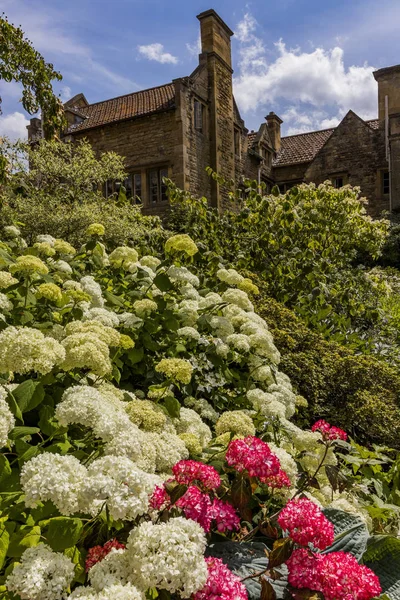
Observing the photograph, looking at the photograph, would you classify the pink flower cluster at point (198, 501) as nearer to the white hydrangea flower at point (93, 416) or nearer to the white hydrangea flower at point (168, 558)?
the white hydrangea flower at point (168, 558)

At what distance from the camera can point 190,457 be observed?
2.30m

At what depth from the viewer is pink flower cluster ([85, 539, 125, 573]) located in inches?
55.2

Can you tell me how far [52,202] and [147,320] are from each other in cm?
789

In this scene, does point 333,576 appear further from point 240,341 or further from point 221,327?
point 221,327

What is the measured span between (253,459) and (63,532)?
0.68m

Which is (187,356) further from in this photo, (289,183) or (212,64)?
(289,183)

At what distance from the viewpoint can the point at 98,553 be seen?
1.42 m

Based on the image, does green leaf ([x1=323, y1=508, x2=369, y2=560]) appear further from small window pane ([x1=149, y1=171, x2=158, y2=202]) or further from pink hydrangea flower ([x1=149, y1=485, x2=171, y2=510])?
small window pane ([x1=149, y1=171, x2=158, y2=202])

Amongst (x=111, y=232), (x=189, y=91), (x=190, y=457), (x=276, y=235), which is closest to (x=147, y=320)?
(x=190, y=457)

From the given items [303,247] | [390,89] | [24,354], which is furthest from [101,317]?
[390,89]

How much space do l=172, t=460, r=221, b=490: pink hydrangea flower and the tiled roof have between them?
64.5 feet

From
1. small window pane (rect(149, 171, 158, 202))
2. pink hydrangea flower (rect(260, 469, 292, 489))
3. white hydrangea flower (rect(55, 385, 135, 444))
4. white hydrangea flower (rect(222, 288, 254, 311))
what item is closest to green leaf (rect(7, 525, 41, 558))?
white hydrangea flower (rect(55, 385, 135, 444))

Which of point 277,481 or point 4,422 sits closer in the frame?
point 4,422

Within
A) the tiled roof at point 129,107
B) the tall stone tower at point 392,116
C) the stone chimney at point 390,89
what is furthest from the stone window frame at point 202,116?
the stone chimney at point 390,89
